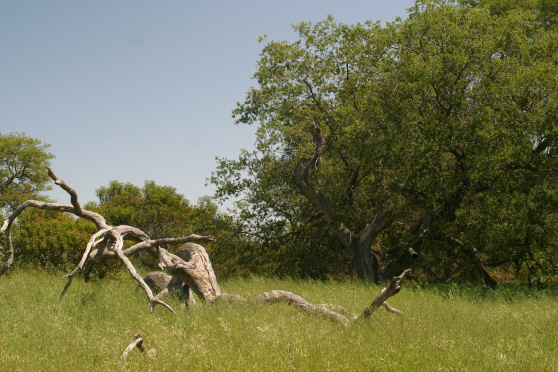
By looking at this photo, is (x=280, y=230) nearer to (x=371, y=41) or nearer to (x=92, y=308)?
(x=371, y=41)

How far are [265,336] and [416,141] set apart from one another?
8.99 meters

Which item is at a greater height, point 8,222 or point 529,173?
point 529,173

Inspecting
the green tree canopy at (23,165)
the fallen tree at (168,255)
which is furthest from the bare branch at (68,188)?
the green tree canopy at (23,165)

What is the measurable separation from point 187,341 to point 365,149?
9239mm

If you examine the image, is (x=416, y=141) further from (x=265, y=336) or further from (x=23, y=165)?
(x=23, y=165)

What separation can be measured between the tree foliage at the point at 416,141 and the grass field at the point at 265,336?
4492 mm

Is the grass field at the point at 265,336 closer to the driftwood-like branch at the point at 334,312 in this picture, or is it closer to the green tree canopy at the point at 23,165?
the driftwood-like branch at the point at 334,312

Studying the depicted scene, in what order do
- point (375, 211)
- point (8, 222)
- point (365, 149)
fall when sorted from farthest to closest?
point (375, 211) < point (365, 149) < point (8, 222)

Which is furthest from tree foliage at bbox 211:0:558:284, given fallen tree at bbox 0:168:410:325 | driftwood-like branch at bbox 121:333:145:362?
driftwood-like branch at bbox 121:333:145:362

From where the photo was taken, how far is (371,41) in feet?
53.3

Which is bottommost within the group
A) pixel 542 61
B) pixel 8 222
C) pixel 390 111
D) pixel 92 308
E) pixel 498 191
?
pixel 92 308

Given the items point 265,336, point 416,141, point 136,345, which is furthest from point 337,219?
point 136,345

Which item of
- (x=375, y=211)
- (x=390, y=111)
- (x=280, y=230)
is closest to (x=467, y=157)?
(x=390, y=111)

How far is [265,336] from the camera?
6.55 m
